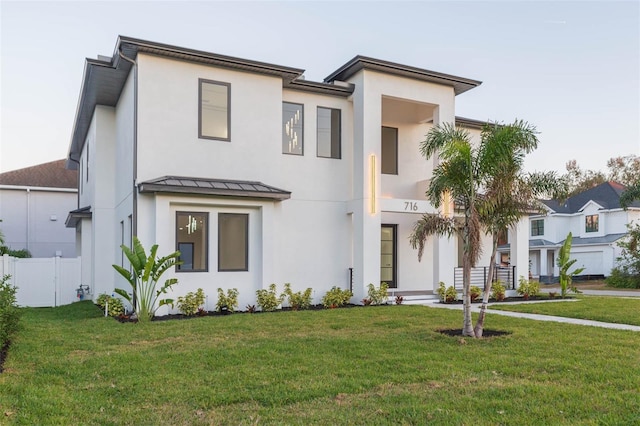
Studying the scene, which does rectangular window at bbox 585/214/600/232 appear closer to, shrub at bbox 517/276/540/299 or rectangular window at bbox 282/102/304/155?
shrub at bbox 517/276/540/299

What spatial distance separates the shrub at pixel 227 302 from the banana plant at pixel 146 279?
1.27 metres

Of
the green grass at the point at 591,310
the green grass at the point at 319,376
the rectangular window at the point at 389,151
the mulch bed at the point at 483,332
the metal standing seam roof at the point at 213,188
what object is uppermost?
the rectangular window at the point at 389,151

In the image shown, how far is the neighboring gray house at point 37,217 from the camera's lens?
28.6m

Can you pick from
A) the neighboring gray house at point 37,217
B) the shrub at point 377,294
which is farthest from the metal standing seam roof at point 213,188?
the neighboring gray house at point 37,217

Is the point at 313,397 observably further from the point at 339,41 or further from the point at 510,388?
the point at 339,41

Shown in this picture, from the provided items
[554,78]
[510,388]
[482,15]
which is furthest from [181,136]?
[554,78]

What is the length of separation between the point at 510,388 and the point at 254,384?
122 inches

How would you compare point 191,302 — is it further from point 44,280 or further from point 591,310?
point 591,310

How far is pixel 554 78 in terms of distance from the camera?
2247 cm

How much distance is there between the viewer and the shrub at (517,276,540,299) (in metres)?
17.8

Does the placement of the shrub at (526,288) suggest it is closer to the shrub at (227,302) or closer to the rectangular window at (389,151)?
the rectangular window at (389,151)

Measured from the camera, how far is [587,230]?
1494 inches

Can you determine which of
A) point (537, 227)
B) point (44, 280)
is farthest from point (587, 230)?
point (44, 280)

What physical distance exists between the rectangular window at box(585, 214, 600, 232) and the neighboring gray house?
3596 centimetres
